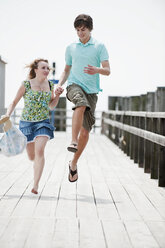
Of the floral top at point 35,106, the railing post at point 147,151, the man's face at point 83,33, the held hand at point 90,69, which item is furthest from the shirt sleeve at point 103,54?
the railing post at point 147,151

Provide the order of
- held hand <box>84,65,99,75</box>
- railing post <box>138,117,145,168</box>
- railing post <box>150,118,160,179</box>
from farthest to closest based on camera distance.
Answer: railing post <box>138,117,145,168</box>
railing post <box>150,118,160,179</box>
held hand <box>84,65,99,75</box>

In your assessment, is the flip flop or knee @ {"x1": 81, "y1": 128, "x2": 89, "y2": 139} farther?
knee @ {"x1": 81, "y1": 128, "x2": 89, "y2": 139}

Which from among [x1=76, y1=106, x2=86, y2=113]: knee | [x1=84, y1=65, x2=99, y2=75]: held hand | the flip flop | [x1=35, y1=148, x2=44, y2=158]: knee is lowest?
[x1=35, y1=148, x2=44, y2=158]: knee

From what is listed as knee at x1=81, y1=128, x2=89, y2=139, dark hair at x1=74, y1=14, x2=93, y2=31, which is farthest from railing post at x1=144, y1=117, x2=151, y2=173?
dark hair at x1=74, y1=14, x2=93, y2=31

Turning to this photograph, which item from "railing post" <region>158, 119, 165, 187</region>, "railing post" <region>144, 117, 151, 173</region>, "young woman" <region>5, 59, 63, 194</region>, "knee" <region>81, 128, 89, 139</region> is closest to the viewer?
"young woman" <region>5, 59, 63, 194</region>

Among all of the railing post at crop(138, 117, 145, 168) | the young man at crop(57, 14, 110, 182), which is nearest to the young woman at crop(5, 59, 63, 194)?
the young man at crop(57, 14, 110, 182)

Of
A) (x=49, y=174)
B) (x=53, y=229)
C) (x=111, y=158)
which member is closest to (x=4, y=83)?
(x=111, y=158)

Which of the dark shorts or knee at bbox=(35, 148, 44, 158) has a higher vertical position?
the dark shorts

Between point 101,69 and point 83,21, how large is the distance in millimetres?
568

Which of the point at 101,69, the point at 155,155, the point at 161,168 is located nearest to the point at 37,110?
the point at 101,69

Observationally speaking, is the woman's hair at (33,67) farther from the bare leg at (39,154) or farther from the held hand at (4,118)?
the bare leg at (39,154)

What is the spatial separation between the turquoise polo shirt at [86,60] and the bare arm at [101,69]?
60 millimetres

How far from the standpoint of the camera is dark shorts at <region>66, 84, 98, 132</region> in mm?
5109

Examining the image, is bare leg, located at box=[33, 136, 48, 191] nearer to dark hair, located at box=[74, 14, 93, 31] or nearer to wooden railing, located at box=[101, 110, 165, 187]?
dark hair, located at box=[74, 14, 93, 31]
